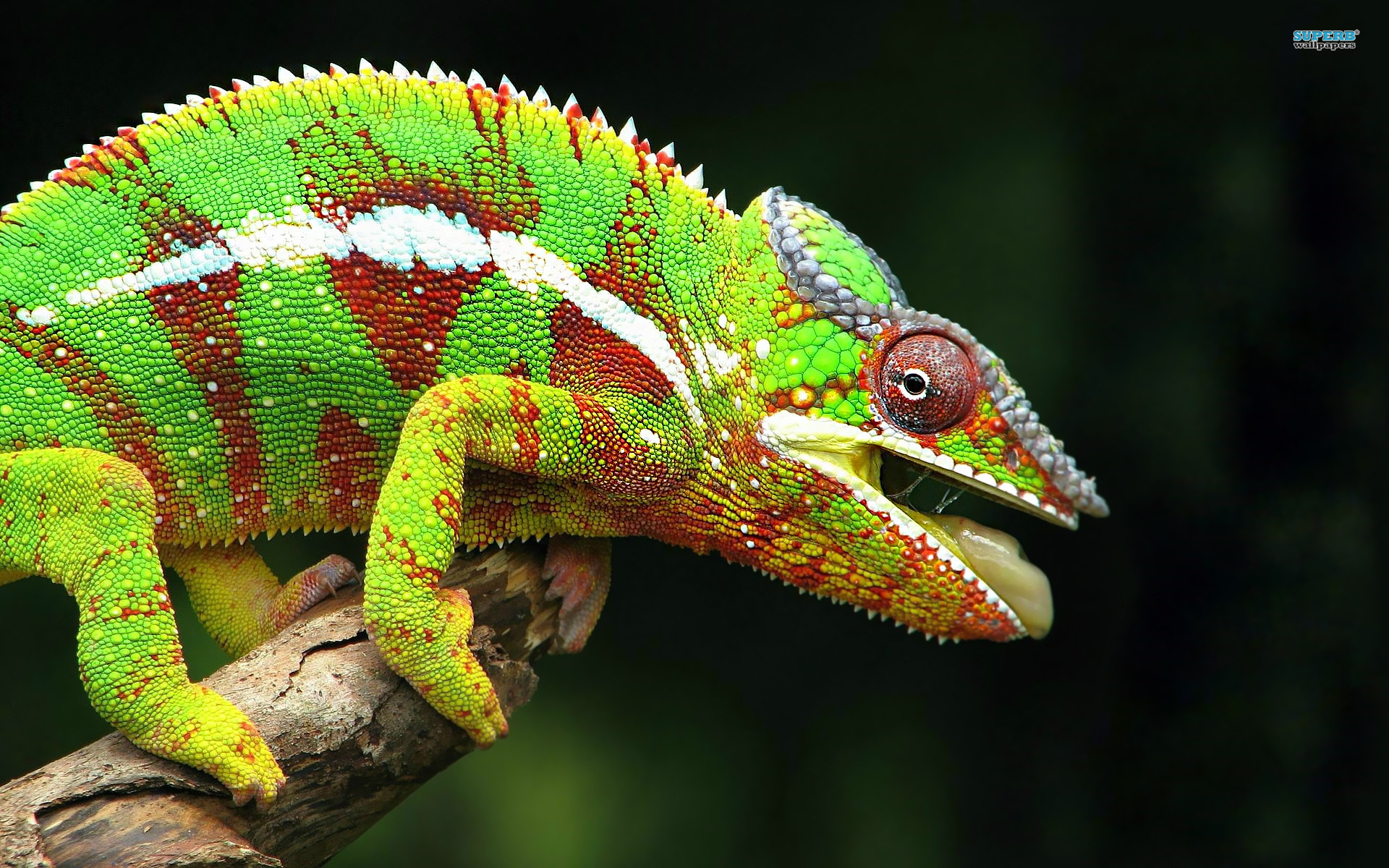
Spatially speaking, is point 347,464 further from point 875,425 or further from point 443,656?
point 875,425

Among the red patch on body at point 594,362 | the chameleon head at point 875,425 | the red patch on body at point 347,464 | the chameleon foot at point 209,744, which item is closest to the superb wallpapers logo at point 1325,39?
the chameleon head at point 875,425

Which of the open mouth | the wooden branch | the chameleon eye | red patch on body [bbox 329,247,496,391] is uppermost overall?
red patch on body [bbox 329,247,496,391]

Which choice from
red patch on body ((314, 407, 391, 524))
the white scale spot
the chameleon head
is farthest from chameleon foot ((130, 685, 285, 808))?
the chameleon head

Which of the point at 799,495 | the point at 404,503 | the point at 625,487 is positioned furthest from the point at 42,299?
the point at 799,495

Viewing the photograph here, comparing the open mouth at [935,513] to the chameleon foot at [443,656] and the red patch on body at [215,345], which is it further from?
the red patch on body at [215,345]

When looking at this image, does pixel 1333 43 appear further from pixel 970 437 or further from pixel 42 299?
pixel 42 299

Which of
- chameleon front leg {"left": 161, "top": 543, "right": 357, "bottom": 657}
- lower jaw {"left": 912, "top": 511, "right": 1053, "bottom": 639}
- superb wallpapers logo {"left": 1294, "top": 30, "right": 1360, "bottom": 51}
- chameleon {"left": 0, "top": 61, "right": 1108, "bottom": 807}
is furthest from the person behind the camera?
superb wallpapers logo {"left": 1294, "top": 30, "right": 1360, "bottom": 51}

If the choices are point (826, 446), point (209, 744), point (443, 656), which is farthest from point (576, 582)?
point (209, 744)

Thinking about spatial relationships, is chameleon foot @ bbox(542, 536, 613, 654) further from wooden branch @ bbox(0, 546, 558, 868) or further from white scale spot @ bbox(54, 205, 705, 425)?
white scale spot @ bbox(54, 205, 705, 425)
